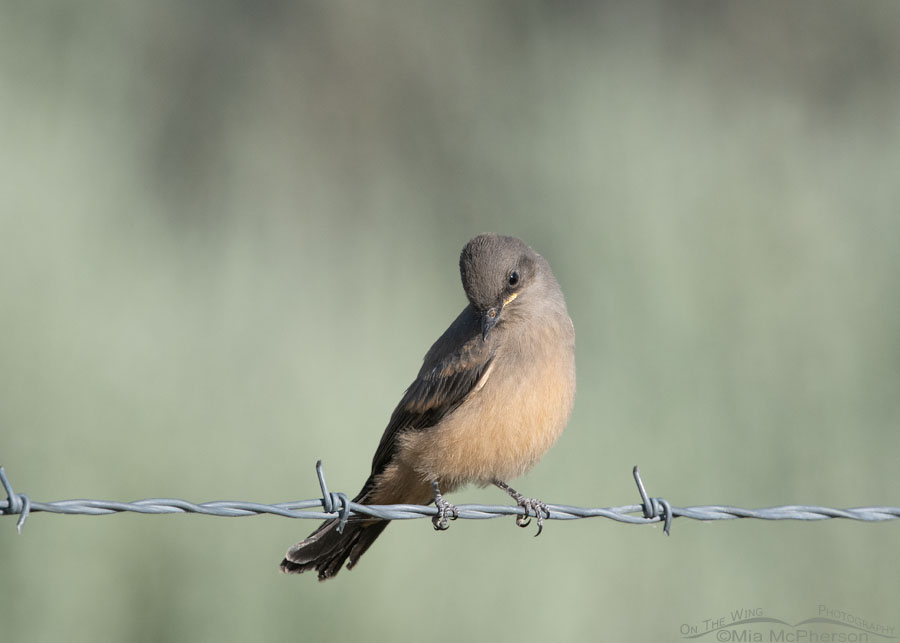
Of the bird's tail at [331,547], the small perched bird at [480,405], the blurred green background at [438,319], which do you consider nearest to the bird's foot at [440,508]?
the small perched bird at [480,405]

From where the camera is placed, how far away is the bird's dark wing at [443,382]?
4.74 metres

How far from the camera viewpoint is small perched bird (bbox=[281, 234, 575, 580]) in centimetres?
466

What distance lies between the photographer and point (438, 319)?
6.55 m

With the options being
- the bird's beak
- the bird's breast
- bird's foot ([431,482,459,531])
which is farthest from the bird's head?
bird's foot ([431,482,459,531])

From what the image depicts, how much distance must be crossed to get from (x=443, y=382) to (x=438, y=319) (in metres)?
1.79

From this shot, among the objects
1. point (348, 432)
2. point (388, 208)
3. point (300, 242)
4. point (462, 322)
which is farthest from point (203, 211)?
point (462, 322)

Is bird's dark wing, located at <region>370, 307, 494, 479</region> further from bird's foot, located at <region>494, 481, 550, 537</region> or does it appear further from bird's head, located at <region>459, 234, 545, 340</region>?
bird's foot, located at <region>494, 481, 550, 537</region>

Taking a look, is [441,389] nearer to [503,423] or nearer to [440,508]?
[503,423]

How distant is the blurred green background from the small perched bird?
60cm

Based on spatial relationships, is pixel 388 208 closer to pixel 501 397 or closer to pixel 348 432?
pixel 348 432

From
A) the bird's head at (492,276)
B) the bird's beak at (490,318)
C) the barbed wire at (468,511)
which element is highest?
the bird's head at (492,276)

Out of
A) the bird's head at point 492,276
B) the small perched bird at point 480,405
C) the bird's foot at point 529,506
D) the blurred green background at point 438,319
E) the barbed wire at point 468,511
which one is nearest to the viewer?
the barbed wire at point 468,511

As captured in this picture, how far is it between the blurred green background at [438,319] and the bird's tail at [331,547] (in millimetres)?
422

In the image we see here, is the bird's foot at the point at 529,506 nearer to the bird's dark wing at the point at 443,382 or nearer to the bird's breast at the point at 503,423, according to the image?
the bird's breast at the point at 503,423
